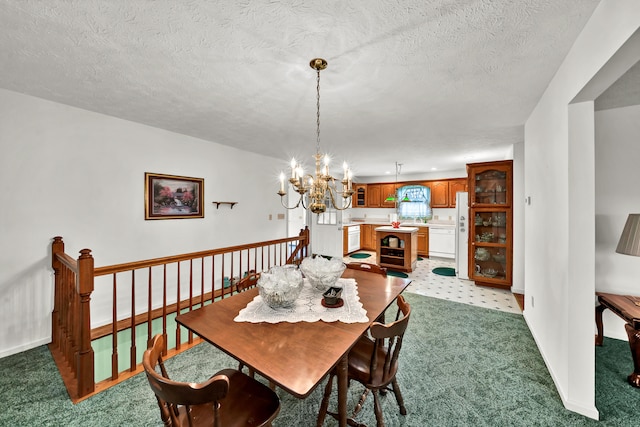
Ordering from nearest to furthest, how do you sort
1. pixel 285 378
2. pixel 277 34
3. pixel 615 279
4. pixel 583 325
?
pixel 285 378
pixel 277 34
pixel 583 325
pixel 615 279

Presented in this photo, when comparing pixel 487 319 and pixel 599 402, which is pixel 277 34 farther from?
pixel 487 319

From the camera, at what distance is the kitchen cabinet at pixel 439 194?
21.5ft

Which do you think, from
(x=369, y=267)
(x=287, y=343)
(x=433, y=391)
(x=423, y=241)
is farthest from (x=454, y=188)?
(x=287, y=343)

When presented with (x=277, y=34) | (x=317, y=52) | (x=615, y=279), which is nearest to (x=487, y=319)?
(x=615, y=279)

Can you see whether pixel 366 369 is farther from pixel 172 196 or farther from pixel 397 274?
pixel 397 274

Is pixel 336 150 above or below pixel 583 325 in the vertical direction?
above

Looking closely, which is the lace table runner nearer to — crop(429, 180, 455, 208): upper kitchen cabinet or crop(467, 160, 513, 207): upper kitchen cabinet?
crop(467, 160, 513, 207): upper kitchen cabinet

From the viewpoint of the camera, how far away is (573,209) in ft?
5.23

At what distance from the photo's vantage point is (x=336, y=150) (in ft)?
14.1

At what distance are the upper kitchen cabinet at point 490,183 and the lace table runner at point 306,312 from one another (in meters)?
3.60

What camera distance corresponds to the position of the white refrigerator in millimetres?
4645

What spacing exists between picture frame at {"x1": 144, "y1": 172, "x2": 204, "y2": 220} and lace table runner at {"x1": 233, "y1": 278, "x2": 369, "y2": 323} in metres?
2.39

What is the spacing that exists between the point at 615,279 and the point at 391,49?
2.99 m

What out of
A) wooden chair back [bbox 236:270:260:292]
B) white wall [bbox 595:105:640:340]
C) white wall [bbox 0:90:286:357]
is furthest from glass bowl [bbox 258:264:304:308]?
white wall [bbox 595:105:640:340]
